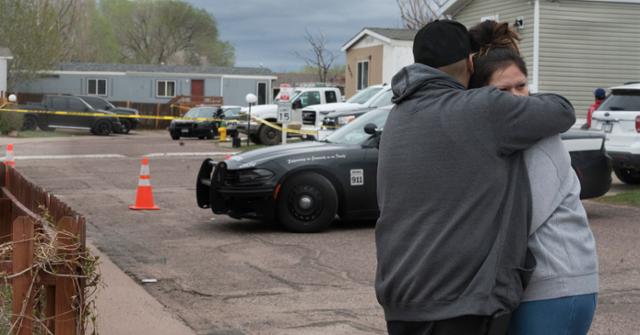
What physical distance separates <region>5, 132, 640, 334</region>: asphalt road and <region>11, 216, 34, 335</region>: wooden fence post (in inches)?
81.1

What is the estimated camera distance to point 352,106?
25.5 metres

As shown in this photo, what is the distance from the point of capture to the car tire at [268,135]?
102ft

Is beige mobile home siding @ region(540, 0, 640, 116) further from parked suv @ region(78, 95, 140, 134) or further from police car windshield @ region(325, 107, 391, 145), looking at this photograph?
parked suv @ region(78, 95, 140, 134)

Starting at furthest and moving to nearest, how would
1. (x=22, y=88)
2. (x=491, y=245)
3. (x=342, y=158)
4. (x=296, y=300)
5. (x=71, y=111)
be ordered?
1. (x=22, y=88)
2. (x=71, y=111)
3. (x=342, y=158)
4. (x=296, y=300)
5. (x=491, y=245)

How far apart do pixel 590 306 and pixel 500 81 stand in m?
0.79

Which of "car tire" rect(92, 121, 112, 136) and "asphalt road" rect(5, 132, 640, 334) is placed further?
"car tire" rect(92, 121, 112, 136)

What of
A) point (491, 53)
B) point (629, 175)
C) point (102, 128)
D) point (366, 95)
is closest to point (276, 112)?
point (366, 95)

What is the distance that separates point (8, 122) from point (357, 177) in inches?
1153

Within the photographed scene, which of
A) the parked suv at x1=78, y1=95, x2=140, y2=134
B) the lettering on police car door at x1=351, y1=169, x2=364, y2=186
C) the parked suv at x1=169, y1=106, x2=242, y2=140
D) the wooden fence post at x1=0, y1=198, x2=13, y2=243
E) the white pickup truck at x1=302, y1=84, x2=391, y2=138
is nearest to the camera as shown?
the wooden fence post at x1=0, y1=198, x2=13, y2=243

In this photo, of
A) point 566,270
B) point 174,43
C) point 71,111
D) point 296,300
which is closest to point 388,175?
point 566,270

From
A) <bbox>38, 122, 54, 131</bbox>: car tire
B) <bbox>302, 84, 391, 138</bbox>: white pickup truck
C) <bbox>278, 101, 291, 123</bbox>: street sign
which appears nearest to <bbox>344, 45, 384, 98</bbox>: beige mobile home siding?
<bbox>302, 84, 391, 138</bbox>: white pickup truck

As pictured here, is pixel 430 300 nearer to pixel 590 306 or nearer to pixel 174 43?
pixel 590 306

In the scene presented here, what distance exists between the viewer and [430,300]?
9.73 ft

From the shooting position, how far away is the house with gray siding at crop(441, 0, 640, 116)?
25.8 meters
